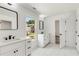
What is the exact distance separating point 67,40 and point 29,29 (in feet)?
7.37

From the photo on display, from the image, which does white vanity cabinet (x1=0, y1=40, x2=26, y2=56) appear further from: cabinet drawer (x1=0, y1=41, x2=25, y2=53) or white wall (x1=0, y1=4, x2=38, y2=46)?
white wall (x1=0, y1=4, x2=38, y2=46)

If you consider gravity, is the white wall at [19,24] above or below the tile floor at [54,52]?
above

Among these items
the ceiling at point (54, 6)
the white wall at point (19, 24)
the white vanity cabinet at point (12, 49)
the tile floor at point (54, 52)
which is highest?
the ceiling at point (54, 6)

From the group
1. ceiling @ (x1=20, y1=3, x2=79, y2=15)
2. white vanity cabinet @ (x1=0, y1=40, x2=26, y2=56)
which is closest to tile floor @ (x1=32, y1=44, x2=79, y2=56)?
Answer: white vanity cabinet @ (x1=0, y1=40, x2=26, y2=56)

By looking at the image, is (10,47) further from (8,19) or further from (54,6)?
(54,6)

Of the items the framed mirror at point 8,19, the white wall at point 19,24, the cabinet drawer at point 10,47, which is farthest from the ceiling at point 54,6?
the cabinet drawer at point 10,47

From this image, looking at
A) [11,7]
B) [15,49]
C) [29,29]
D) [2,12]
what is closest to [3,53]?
[15,49]

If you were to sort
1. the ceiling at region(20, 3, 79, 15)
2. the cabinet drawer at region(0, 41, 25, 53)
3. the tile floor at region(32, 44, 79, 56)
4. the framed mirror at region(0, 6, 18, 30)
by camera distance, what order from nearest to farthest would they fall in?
the cabinet drawer at region(0, 41, 25, 53) < the framed mirror at region(0, 6, 18, 30) < the ceiling at region(20, 3, 79, 15) < the tile floor at region(32, 44, 79, 56)

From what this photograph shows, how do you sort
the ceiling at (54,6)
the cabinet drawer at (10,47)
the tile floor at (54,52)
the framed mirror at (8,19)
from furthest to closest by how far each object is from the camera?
the tile floor at (54,52) < the ceiling at (54,6) < the framed mirror at (8,19) < the cabinet drawer at (10,47)

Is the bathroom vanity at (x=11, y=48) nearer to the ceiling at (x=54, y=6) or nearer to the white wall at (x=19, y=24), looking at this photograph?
the white wall at (x=19, y=24)

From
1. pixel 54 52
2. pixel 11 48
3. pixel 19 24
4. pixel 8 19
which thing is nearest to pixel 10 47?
pixel 11 48

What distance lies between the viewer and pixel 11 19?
339cm

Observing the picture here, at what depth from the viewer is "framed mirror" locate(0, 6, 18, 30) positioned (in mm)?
2922

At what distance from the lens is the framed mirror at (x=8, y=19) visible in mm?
2922
